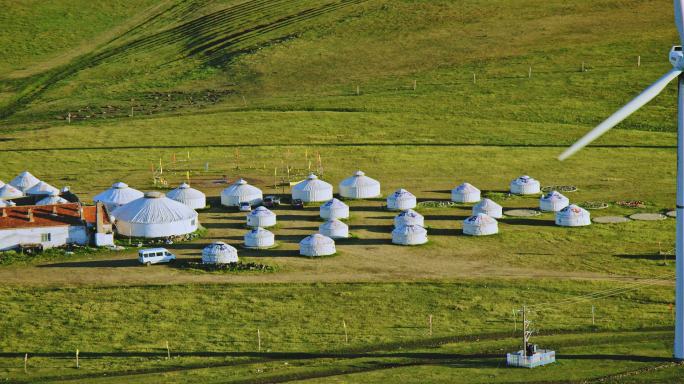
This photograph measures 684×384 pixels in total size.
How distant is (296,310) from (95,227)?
38626 mm

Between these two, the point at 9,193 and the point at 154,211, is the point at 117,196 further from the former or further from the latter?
the point at 154,211

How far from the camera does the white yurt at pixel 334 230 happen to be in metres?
171

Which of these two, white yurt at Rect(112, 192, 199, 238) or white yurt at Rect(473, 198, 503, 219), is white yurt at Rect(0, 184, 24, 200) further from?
white yurt at Rect(473, 198, 503, 219)

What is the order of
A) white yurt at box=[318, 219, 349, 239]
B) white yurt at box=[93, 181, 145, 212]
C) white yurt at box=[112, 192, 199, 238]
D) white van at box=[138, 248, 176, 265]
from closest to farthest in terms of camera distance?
white van at box=[138, 248, 176, 265] < white yurt at box=[318, 219, 349, 239] < white yurt at box=[112, 192, 199, 238] < white yurt at box=[93, 181, 145, 212]

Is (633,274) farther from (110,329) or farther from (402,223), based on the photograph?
(110,329)

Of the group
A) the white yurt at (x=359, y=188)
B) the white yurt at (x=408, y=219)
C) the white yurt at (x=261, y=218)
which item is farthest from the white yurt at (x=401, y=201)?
the white yurt at (x=261, y=218)

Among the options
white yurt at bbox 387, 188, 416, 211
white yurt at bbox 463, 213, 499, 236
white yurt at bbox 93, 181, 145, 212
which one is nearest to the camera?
white yurt at bbox 463, 213, 499, 236

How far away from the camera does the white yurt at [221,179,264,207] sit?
19150cm

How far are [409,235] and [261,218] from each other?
21483mm

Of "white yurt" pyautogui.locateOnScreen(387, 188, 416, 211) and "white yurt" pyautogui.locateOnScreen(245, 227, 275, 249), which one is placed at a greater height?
"white yurt" pyautogui.locateOnScreen(387, 188, 416, 211)

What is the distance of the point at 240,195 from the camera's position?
19150 centimetres

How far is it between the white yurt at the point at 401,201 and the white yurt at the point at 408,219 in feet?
42.5

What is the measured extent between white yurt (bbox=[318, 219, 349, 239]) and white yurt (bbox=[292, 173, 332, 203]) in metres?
22.4

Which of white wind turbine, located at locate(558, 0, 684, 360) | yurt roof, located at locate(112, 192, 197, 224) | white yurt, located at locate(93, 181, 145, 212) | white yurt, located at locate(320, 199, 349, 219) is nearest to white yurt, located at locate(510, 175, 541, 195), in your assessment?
white yurt, located at locate(320, 199, 349, 219)
